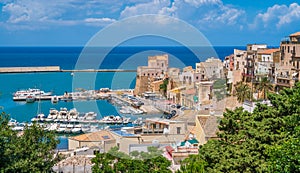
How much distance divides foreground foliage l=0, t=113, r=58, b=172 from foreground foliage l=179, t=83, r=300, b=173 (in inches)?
89.8

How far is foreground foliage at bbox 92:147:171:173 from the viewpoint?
278 inches

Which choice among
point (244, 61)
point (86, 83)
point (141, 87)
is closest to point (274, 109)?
point (244, 61)

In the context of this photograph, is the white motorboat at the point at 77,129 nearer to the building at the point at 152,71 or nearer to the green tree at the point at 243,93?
the green tree at the point at 243,93

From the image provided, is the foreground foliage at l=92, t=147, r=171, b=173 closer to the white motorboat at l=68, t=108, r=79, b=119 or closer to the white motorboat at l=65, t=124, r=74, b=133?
the white motorboat at l=65, t=124, r=74, b=133

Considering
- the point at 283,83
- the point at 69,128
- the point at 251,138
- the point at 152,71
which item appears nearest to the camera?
the point at 251,138

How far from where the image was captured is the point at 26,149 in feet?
21.9

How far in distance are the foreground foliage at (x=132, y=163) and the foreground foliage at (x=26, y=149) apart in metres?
0.89

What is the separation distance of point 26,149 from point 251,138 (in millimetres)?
3473

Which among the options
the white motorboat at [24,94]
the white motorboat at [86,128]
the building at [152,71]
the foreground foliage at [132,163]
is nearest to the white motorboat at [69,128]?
the white motorboat at [86,128]

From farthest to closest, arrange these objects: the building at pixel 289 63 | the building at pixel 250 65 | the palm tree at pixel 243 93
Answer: the building at pixel 250 65 < the palm tree at pixel 243 93 < the building at pixel 289 63

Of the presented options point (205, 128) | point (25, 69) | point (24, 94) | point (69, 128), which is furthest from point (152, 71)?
point (25, 69)

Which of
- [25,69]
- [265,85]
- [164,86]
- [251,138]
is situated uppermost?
[25,69]

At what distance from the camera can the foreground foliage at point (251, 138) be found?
5.89 meters

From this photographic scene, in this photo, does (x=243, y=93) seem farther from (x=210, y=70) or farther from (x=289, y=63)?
(x=210, y=70)
